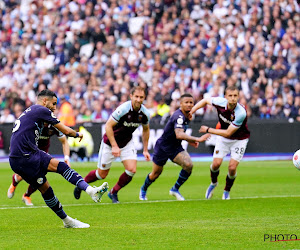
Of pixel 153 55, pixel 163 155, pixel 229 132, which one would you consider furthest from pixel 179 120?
pixel 153 55

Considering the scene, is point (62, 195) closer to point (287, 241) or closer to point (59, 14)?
point (287, 241)

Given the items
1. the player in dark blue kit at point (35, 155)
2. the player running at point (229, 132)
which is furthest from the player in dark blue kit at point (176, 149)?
the player in dark blue kit at point (35, 155)

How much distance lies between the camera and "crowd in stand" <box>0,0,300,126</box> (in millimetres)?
26047

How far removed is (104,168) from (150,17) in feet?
54.4

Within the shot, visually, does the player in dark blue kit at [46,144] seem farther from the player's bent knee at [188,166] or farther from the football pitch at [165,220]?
the player's bent knee at [188,166]

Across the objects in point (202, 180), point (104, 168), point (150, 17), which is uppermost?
point (150, 17)

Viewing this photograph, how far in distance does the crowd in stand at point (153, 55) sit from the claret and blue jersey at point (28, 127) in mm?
16228

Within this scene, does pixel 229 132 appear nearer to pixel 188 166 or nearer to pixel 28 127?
pixel 188 166

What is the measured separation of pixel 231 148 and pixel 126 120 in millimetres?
2361

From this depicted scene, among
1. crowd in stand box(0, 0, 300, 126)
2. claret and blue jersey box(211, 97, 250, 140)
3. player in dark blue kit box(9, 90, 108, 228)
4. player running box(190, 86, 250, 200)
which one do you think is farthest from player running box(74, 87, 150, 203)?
crowd in stand box(0, 0, 300, 126)

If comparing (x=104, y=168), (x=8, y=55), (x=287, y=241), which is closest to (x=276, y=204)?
(x=104, y=168)

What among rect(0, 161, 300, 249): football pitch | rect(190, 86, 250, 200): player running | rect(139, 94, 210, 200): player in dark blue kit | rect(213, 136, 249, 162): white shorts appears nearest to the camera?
rect(0, 161, 300, 249): football pitch

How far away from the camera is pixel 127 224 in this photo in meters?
9.99

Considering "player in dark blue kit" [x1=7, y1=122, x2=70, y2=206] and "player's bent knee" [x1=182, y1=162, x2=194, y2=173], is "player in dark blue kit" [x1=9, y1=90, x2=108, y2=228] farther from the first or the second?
"player's bent knee" [x1=182, y1=162, x2=194, y2=173]
